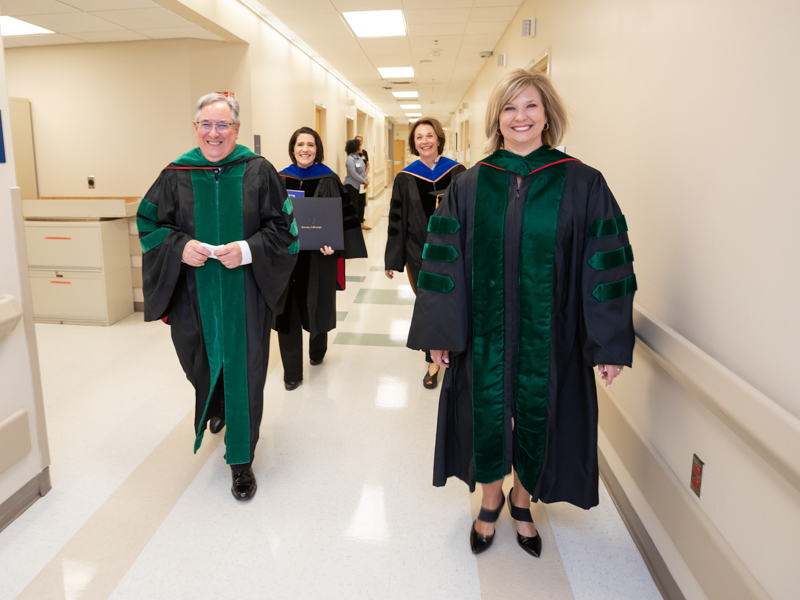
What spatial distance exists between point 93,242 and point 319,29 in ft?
12.4

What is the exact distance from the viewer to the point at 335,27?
259 inches

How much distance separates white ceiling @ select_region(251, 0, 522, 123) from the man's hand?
4227 millimetres

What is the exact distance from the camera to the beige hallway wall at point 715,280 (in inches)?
48.8

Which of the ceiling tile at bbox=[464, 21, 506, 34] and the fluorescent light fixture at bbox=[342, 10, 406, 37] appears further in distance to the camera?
the ceiling tile at bbox=[464, 21, 506, 34]

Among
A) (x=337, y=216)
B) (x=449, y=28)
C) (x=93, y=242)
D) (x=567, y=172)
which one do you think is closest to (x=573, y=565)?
(x=567, y=172)

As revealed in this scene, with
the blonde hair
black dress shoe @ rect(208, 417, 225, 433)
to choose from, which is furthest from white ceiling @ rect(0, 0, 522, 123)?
the blonde hair

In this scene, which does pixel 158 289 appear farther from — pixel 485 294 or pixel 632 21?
pixel 632 21

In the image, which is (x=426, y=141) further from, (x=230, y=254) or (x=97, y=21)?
(x=97, y=21)

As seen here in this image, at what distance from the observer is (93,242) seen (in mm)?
4641

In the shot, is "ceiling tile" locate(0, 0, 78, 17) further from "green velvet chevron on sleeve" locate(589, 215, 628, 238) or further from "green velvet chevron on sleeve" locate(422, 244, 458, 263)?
"green velvet chevron on sleeve" locate(589, 215, 628, 238)

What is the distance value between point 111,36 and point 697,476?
6.14 m

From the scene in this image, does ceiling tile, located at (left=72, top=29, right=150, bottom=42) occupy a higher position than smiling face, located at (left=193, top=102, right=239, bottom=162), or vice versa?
ceiling tile, located at (left=72, top=29, right=150, bottom=42)

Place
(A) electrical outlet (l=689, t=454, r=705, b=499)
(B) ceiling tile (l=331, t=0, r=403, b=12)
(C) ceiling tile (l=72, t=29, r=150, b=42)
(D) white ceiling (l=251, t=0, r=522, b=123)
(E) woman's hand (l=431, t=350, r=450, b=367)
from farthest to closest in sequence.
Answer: (D) white ceiling (l=251, t=0, r=522, b=123), (B) ceiling tile (l=331, t=0, r=403, b=12), (C) ceiling tile (l=72, t=29, r=150, b=42), (E) woman's hand (l=431, t=350, r=450, b=367), (A) electrical outlet (l=689, t=454, r=705, b=499)

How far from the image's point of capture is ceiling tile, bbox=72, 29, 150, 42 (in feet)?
17.3
